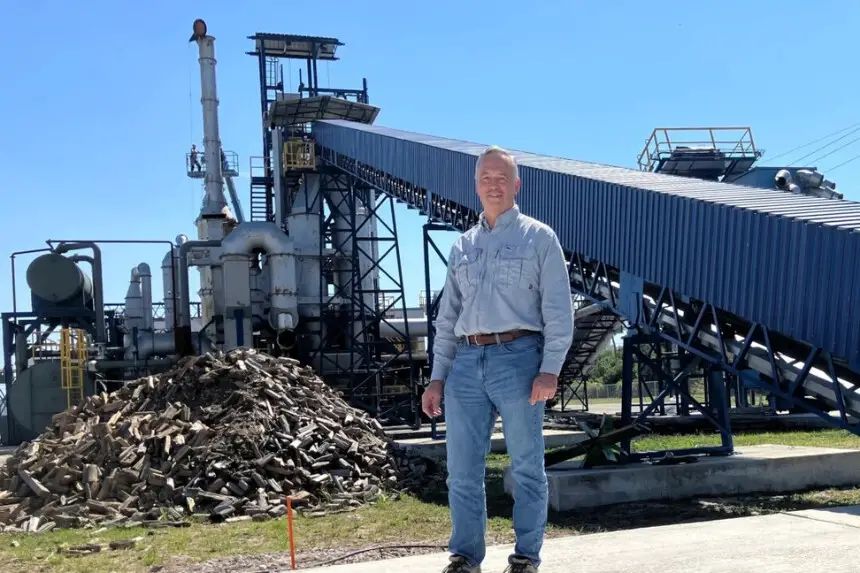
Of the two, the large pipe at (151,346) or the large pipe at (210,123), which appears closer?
the large pipe at (151,346)

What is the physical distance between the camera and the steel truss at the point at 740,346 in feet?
27.9

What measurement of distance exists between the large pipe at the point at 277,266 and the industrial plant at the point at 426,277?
70 mm

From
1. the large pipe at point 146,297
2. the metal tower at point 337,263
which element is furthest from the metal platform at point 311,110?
the large pipe at point 146,297

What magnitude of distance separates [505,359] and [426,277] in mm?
14800

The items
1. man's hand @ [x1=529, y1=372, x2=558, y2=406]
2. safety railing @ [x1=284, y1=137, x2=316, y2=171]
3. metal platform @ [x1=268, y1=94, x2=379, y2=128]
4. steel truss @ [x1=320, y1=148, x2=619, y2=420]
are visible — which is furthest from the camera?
metal platform @ [x1=268, y1=94, x2=379, y2=128]

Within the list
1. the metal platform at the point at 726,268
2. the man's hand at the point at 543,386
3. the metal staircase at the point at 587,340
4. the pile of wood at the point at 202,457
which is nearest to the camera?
the man's hand at the point at 543,386

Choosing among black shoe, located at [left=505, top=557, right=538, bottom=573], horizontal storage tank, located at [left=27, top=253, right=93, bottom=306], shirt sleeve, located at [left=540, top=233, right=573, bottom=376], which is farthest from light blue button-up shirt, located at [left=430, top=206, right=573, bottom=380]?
horizontal storage tank, located at [left=27, top=253, right=93, bottom=306]

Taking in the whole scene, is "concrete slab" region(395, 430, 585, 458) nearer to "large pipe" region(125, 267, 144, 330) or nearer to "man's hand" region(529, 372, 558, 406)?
"man's hand" region(529, 372, 558, 406)

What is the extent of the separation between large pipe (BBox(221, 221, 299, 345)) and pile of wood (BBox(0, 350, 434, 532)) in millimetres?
11088

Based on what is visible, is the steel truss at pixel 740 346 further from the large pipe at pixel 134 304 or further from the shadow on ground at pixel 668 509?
the large pipe at pixel 134 304

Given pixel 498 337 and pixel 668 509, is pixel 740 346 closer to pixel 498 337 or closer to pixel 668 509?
pixel 668 509

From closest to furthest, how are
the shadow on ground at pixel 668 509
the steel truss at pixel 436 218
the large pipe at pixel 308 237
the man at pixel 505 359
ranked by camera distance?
the man at pixel 505 359 < the shadow on ground at pixel 668 509 < the steel truss at pixel 436 218 < the large pipe at pixel 308 237

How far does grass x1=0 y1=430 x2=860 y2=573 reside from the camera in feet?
25.3

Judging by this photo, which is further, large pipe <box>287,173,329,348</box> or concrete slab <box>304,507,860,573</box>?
large pipe <box>287,173,329,348</box>
